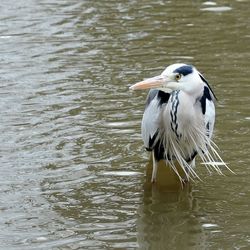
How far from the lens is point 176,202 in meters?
6.88

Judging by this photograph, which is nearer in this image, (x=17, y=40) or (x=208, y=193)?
(x=208, y=193)

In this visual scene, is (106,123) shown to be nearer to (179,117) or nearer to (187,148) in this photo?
(187,148)

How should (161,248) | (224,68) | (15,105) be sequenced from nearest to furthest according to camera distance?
(161,248) < (15,105) < (224,68)

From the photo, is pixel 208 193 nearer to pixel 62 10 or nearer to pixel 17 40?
pixel 17 40

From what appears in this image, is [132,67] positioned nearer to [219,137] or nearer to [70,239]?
[219,137]

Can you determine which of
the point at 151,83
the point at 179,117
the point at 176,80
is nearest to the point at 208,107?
the point at 179,117

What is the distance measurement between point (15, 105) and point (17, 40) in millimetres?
2334

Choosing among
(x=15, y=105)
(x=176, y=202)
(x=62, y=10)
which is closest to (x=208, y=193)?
(x=176, y=202)

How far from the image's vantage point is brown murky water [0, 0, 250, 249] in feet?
20.8

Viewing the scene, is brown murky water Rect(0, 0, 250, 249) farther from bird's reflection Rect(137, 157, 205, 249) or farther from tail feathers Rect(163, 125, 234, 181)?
tail feathers Rect(163, 125, 234, 181)

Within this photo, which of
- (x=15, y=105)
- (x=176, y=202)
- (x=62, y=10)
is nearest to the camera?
(x=176, y=202)

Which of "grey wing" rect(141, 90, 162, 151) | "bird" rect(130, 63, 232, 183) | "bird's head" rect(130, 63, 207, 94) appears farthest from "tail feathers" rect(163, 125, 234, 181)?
"bird's head" rect(130, 63, 207, 94)

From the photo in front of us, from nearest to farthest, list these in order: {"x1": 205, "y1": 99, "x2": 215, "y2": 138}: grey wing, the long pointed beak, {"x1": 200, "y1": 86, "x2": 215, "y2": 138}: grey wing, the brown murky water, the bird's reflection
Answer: the bird's reflection < the brown murky water < the long pointed beak < {"x1": 200, "y1": 86, "x2": 215, "y2": 138}: grey wing < {"x1": 205, "y1": 99, "x2": 215, "y2": 138}: grey wing

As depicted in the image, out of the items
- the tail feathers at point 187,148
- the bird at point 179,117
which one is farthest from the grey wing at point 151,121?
the tail feathers at point 187,148
